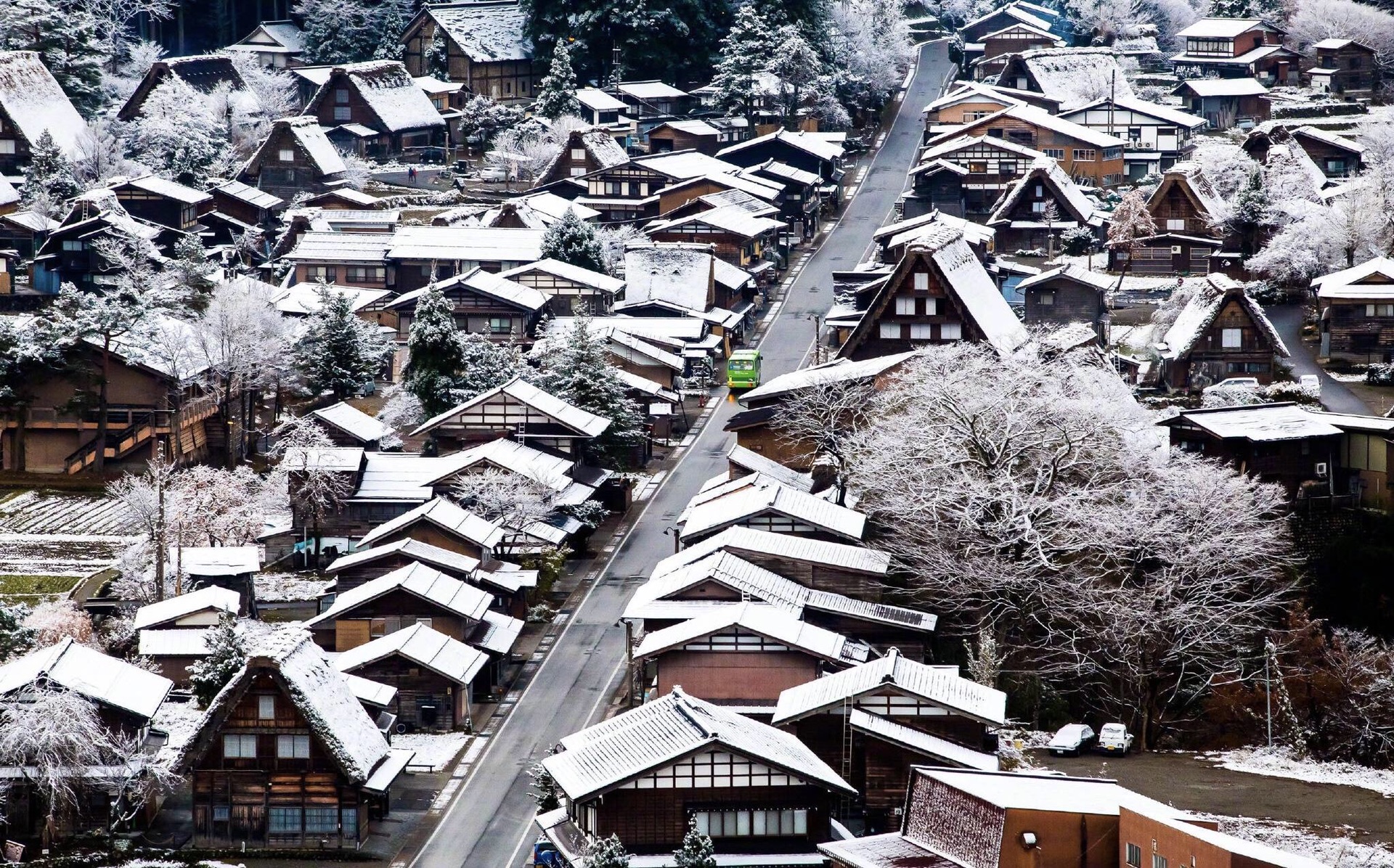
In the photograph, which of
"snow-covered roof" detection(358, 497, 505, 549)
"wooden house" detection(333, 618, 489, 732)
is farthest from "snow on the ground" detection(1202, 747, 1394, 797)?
"snow-covered roof" detection(358, 497, 505, 549)

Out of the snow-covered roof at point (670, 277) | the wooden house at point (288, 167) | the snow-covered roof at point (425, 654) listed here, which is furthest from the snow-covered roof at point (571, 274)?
the snow-covered roof at point (425, 654)

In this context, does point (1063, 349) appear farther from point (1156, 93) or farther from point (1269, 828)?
point (1156, 93)

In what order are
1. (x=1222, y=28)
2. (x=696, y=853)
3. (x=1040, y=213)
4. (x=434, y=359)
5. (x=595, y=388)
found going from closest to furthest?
(x=696, y=853) → (x=595, y=388) → (x=434, y=359) → (x=1040, y=213) → (x=1222, y=28)

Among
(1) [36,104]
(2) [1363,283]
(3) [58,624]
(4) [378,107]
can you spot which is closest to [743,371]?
(2) [1363,283]

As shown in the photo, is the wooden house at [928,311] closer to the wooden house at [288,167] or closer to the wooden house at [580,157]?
the wooden house at [580,157]

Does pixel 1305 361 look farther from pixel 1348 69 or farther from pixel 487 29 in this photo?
pixel 487 29

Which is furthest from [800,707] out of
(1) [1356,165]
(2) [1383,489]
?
(1) [1356,165]
